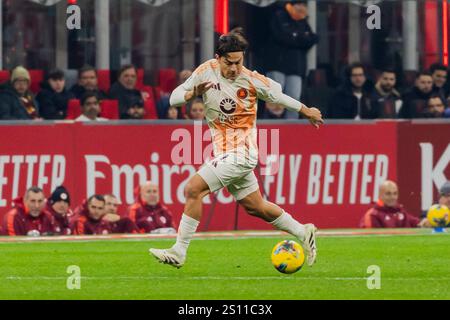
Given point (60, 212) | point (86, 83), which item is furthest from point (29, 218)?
point (86, 83)

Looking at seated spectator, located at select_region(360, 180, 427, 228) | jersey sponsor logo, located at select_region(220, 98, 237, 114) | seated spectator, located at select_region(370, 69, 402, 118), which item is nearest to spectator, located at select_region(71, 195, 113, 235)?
seated spectator, located at select_region(360, 180, 427, 228)

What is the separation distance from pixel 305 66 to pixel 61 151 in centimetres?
466

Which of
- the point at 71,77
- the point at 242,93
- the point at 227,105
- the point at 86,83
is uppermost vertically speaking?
the point at 71,77

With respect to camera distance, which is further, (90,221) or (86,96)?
(86,96)

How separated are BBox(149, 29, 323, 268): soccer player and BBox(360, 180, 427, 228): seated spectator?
270 inches

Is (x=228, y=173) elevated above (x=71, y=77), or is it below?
below

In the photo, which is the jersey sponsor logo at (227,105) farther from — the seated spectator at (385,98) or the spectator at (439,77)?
the spectator at (439,77)

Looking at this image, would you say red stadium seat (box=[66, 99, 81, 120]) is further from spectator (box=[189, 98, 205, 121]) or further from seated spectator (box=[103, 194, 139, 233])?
seated spectator (box=[103, 194, 139, 233])

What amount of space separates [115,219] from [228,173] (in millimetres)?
6283

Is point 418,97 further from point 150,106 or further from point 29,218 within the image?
point 29,218

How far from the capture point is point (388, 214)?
22.0 m

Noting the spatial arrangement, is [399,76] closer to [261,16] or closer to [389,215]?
[261,16]

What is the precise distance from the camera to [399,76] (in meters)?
25.8
